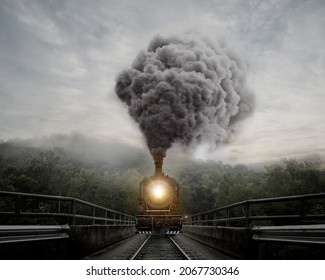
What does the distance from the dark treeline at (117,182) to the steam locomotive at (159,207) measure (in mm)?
46148

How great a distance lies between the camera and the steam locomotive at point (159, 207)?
24953 mm

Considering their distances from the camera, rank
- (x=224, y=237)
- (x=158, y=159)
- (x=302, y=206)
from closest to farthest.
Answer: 1. (x=302, y=206)
2. (x=224, y=237)
3. (x=158, y=159)

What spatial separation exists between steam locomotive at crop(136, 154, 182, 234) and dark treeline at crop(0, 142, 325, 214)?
46.1m

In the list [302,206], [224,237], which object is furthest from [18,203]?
[224,237]

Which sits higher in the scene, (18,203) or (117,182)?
(117,182)

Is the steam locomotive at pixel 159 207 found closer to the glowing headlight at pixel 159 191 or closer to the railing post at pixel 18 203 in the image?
the glowing headlight at pixel 159 191

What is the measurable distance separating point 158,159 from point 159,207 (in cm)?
335

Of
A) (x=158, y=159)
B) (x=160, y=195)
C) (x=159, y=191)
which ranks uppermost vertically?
(x=158, y=159)

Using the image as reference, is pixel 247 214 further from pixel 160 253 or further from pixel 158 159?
pixel 158 159

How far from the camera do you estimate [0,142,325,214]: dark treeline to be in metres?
72.1

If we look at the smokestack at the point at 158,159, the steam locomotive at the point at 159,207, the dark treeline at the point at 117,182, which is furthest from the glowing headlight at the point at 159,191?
the dark treeline at the point at 117,182

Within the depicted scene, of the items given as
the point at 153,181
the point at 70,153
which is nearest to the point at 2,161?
the point at 70,153

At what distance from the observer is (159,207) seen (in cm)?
2558
